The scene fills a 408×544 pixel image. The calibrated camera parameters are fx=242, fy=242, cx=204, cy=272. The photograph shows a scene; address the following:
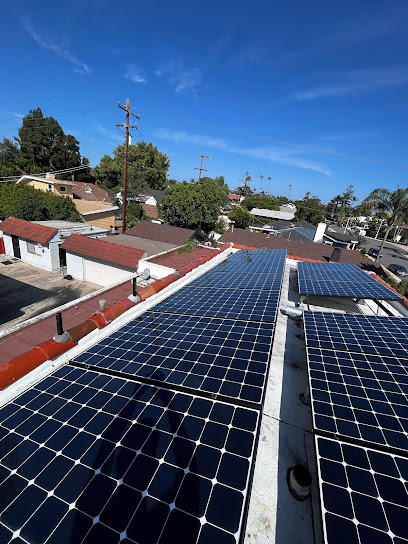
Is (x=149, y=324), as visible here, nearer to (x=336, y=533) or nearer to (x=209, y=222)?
(x=336, y=533)

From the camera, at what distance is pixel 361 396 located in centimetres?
426

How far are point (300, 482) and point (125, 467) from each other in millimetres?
2304

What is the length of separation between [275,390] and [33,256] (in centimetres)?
3156

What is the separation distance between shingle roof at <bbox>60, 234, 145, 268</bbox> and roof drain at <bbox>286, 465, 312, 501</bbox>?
18131mm

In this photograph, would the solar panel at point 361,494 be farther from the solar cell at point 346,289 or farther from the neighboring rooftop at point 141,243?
the neighboring rooftop at point 141,243

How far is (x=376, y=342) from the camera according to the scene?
618 cm

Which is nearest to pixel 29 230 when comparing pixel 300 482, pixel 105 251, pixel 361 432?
pixel 105 251

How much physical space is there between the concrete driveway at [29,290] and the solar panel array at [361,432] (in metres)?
20.5

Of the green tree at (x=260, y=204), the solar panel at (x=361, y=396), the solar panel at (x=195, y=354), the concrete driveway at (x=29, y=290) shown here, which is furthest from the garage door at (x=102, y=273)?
the green tree at (x=260, y=204)

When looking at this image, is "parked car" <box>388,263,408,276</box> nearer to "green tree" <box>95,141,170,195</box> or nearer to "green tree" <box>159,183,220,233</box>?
"green tree" <box>159,183,220,233</box>

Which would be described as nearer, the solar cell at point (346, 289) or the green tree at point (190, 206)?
the solar cell at point (346, 289)

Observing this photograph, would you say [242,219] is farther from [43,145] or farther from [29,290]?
[43,145]

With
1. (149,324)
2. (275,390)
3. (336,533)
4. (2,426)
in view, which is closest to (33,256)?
(149,324)

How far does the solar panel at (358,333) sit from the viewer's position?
19.3 feet
